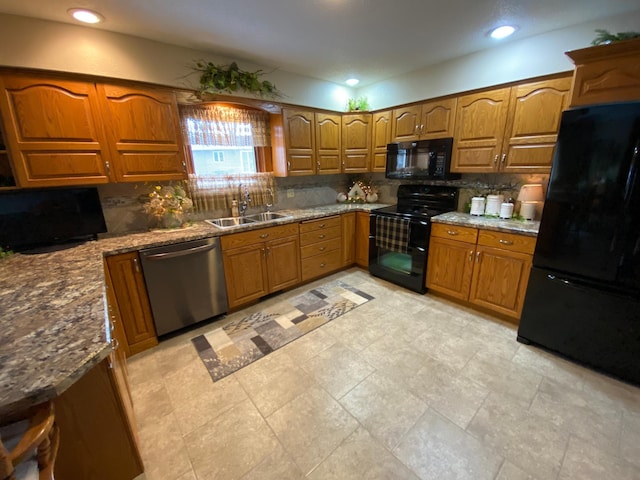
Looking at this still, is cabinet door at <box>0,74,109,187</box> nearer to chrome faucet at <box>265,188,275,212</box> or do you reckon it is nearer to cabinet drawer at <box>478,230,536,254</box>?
chrome faucet at <box>265,188,275,212</box>

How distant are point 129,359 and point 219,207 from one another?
1668mm

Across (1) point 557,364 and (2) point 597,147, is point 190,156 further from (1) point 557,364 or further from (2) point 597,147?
(1) point 557,364

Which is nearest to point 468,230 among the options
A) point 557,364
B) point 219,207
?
point 557,364

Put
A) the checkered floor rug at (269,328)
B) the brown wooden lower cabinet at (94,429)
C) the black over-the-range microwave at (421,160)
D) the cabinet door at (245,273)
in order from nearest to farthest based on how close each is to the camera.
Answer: the brown wooden lower cabinet at (94,429) < the checkered floor rug at (269,328) < the cabinet door at (245,273) < the black over-the-range microwave at (421,160)

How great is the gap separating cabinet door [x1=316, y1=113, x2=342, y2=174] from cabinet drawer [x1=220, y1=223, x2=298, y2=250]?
0.99 m

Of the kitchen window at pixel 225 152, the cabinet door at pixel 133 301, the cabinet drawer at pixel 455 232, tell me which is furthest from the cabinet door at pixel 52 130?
the cabinet drawer at pixel 455 232

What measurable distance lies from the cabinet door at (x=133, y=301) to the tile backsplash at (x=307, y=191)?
0.62m

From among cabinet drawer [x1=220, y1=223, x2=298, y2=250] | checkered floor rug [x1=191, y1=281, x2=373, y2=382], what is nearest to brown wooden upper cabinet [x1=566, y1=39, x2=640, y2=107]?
checkered floor rug [x1=191, y1=281, x2=373, y2=382]

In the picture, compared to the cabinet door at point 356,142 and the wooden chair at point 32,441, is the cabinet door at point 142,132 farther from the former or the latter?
the cabinet door at point 356,142

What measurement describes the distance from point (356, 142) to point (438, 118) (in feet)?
3.62

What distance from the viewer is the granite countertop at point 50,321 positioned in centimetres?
77

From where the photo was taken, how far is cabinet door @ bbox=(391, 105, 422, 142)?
311 centimetres

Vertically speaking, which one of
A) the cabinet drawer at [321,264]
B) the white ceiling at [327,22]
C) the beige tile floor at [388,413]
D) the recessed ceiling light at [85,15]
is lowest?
the beige tile floor at [388,413]

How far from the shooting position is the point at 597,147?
1.69 meters
